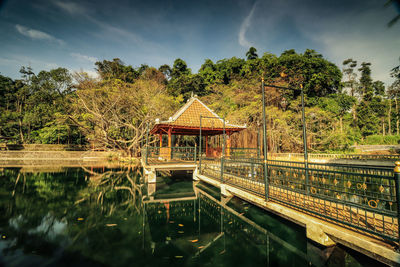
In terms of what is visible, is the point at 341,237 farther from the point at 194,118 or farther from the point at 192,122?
the point at 194,118

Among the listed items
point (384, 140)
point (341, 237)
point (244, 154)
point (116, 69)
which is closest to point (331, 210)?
point (341, 237)

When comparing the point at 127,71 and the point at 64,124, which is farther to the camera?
the point at 127,71

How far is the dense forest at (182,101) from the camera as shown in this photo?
21938 millimetres

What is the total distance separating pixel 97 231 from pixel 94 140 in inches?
900

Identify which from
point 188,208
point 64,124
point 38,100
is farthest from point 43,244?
point 38,100

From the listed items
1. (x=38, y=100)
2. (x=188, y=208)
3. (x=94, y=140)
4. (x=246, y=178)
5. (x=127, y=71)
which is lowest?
(x=188, y=208)

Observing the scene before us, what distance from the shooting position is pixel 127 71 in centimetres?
3167

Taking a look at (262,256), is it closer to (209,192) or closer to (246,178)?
(246,178)

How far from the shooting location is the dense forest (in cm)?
2194

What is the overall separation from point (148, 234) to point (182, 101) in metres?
23.5

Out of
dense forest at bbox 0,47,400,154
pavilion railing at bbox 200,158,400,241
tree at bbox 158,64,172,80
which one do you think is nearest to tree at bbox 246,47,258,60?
dense forest at bbox 0,47,400,154

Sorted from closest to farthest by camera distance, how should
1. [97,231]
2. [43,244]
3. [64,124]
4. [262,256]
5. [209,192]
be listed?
[262,256], [43,244], [97,231], [209,192], [64,124]

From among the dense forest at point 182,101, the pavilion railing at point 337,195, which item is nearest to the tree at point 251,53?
the dense forest at point 182,101

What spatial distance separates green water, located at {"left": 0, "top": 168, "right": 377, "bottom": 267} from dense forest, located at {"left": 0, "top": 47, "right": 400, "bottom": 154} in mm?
11819
